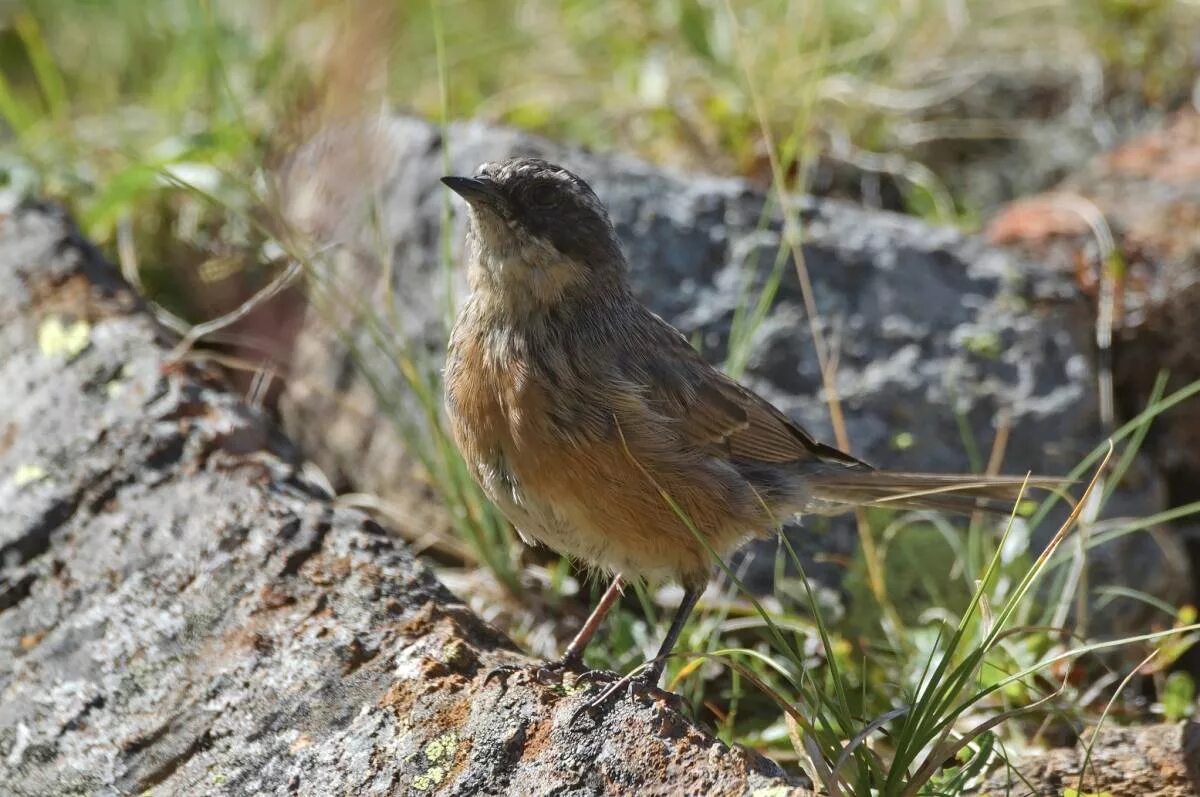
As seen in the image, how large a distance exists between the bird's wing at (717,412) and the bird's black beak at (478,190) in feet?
2.18

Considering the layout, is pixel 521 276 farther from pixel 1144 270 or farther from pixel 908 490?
pixel 1144 270

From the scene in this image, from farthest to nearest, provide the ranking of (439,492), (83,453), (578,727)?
(439,492) < (83,453) < (578,727)

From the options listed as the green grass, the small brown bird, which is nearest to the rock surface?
the green grass

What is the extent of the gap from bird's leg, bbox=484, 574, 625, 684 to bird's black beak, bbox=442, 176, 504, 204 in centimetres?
127

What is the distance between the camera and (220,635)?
3.43 meters

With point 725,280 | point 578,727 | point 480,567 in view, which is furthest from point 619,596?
point 725,280

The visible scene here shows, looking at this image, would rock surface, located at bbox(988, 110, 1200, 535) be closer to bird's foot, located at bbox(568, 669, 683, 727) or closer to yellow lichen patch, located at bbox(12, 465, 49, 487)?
bird's foot, located at bbox(568, 669, 683, 727)

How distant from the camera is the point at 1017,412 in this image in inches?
200

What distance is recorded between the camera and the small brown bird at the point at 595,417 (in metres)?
3.75

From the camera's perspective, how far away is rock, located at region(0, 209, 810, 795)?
9.79 feet

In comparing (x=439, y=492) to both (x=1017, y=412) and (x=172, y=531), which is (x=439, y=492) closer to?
(x=172, y=531)

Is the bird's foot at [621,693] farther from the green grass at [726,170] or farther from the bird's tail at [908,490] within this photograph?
the bird's tail at [908,490]

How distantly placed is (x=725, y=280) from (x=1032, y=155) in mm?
2346

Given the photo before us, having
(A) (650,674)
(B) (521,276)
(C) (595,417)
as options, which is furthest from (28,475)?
(A) (650,674)
